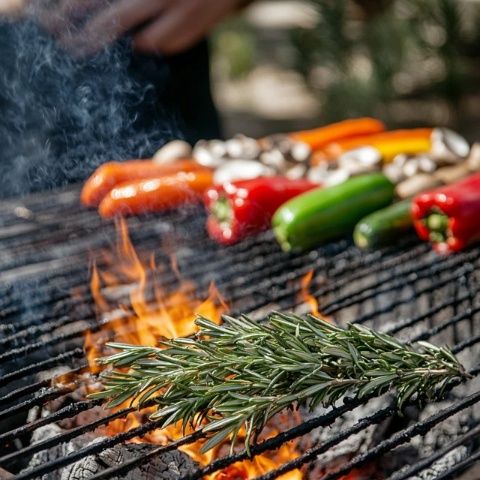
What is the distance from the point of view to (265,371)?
2053 millimetres

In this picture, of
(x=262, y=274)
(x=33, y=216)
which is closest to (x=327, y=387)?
(x=262, y=274)

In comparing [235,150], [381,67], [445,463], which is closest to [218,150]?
[235,150]

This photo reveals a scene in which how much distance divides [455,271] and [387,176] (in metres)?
1.00

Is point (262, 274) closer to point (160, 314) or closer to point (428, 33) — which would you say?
point (160, 314)

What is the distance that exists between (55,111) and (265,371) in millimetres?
3438

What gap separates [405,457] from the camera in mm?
2529

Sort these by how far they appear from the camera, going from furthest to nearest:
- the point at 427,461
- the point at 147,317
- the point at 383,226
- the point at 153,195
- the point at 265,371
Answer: the point at 153,195 → the point at 383,226 → the point at 147,317 → the point at 265,371 → the point at 427,461

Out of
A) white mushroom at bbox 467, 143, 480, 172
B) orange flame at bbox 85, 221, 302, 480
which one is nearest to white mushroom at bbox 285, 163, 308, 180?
white mushroom at bbox 467, 143, 480, 172

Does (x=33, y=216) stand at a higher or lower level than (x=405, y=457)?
higher

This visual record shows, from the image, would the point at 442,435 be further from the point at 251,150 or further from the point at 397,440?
the point at 251,150

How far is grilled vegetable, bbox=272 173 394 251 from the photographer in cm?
371

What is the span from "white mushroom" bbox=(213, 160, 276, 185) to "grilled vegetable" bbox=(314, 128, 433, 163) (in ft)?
1.19

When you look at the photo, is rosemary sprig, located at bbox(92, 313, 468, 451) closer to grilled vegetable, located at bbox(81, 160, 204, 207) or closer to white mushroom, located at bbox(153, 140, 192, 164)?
grilled vegetable, located at bbox(81, 160, 204, 207)

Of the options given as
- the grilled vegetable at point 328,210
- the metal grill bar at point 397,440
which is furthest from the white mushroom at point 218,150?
the metal grill bar at point 397,440
